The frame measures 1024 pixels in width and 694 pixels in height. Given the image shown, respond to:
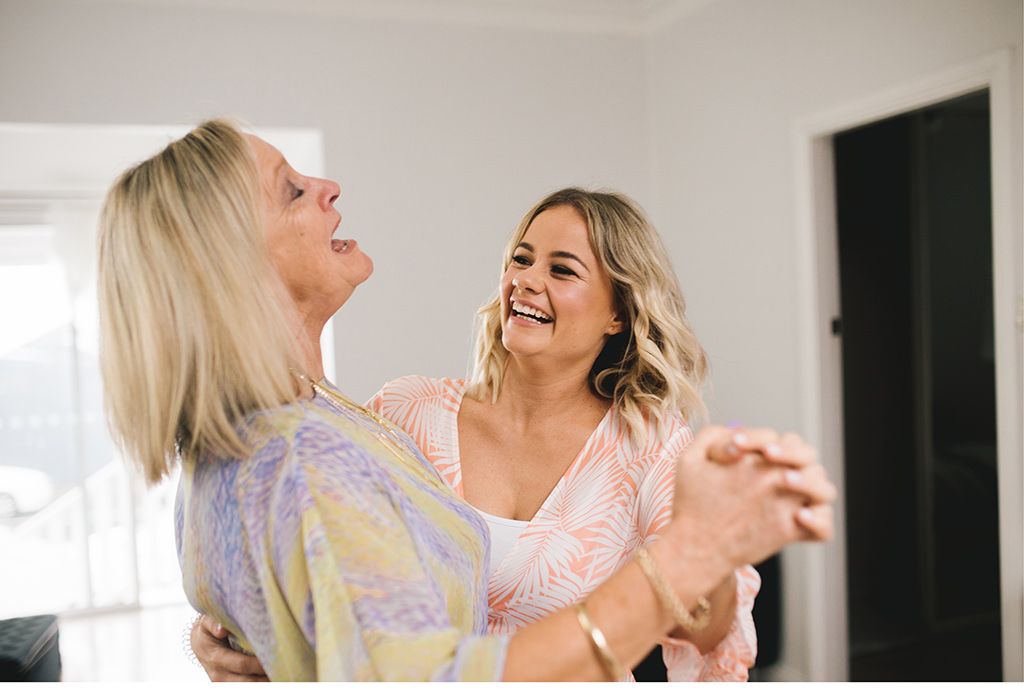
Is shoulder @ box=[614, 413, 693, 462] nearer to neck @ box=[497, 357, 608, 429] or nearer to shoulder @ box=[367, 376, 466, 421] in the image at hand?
neck @ box=[497, 357, 608, 429]

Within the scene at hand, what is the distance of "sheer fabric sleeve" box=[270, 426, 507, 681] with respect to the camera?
2.45 feet

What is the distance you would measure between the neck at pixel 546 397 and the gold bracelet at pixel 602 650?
2.99 feet

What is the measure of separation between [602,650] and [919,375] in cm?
398

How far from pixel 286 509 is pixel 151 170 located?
1.46 ft

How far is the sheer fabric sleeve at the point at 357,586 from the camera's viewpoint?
748 mm

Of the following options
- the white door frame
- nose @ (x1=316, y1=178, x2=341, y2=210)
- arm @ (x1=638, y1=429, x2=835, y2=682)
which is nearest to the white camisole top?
arm @ (x1=638, y1=429, x2=835, y2=682)

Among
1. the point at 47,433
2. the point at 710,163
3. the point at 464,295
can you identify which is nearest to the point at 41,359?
the point at 47,433

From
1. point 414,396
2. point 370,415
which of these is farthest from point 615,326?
point 370,415

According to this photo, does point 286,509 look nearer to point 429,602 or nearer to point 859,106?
point 429,602

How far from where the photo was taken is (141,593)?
18.1 ft

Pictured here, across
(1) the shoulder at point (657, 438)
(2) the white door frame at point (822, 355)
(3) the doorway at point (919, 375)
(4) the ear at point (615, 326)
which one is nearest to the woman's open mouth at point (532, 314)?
(4) the ear at point (615, 326)

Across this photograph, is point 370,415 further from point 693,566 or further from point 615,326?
point 615,326

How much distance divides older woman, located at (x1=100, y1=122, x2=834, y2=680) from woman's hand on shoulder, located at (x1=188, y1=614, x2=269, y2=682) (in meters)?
0.17

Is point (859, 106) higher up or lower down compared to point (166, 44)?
lower down
